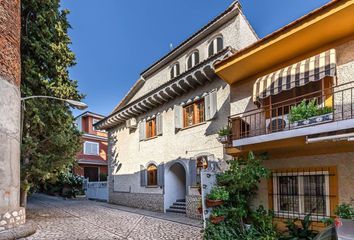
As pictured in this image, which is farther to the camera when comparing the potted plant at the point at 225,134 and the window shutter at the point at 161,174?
the window shutter at the point at 161,174

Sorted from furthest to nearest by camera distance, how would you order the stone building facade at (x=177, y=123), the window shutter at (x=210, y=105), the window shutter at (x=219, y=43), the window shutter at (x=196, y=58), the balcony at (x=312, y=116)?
the window shutter at (x=196, y=58)
the window shutter at (x=219, y=43)
the stone building facade at (x=177, y=123)
the window shutter at (x=210, y=105)
the balcony at (x=312, y=116)

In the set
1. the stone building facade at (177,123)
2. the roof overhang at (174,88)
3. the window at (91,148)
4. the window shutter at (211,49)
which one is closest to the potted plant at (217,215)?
the stone building facade at (177,123)

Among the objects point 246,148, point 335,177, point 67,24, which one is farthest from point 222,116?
point 67,24

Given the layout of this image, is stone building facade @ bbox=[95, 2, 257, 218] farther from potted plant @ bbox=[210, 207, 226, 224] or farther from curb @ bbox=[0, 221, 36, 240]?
curb @ bbox=[0, 221, 36, 240]

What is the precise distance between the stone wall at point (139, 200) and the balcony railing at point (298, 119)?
9.14 meters

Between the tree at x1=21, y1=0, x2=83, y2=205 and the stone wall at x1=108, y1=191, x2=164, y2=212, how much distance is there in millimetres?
5671

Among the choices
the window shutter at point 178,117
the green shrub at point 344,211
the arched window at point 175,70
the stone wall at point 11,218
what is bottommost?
the stone wall at point 11,218

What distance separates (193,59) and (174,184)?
27.2 feet

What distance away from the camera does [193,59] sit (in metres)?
17.0

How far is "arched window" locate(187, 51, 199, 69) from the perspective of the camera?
1677 cm

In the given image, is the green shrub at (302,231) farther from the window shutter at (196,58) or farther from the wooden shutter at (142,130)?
the wooden shutter at (142,130)

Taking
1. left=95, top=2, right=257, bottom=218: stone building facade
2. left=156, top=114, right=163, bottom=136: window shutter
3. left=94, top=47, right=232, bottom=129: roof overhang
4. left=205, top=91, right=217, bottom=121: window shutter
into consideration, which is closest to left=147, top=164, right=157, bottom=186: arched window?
left=95, top=2, right=257, bottom=218: stone building facade

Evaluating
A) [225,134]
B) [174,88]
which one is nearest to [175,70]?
[174,88]

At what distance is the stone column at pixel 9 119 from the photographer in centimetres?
988
